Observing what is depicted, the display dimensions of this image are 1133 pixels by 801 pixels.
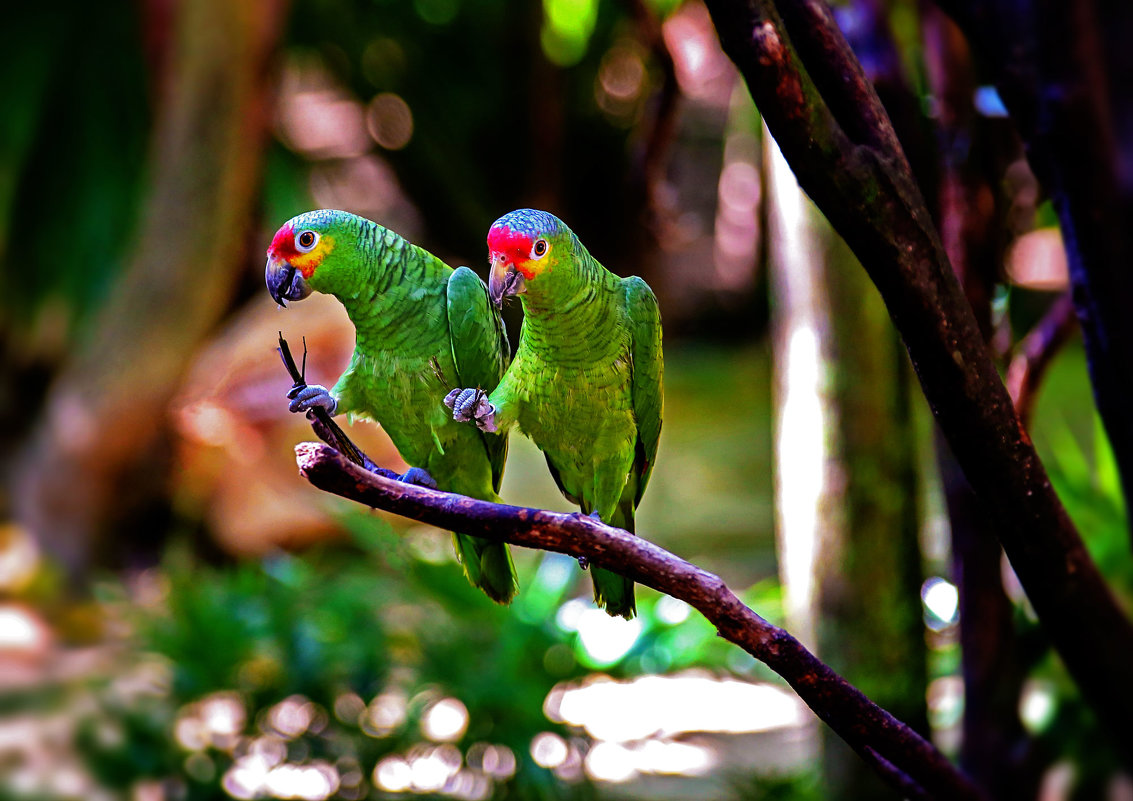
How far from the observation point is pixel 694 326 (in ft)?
18.5

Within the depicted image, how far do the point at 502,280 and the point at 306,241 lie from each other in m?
0.11

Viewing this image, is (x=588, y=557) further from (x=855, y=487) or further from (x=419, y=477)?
(x=855, y=487)

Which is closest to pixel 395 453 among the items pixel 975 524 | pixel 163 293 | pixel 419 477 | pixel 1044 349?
pixel 163 293

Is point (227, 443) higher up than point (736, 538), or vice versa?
point (227, 443)

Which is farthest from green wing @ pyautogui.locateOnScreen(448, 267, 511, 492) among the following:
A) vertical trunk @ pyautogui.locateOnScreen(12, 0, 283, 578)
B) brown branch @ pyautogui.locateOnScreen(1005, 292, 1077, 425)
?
vertical trunk @ pyautogui.locateOnScreen(12, 0, 283, 578)

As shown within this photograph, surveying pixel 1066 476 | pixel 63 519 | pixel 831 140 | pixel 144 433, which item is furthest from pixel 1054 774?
pixel 63 519

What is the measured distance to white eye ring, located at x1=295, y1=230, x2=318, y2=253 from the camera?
51 cm

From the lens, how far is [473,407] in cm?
50

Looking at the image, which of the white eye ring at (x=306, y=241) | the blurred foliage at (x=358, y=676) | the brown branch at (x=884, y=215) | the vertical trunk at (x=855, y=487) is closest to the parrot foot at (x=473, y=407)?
the white eye ring at (x=306, y=241)

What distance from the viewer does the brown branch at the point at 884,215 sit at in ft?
2.02

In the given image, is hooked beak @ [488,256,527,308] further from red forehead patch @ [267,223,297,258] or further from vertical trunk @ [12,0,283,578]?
vertical trunk @ [12,0,283,578]

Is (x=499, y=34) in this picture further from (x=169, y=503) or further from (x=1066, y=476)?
(x=1066, y=476)

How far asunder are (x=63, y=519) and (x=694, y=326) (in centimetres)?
340

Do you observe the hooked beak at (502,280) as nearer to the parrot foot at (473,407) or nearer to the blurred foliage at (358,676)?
the parrot foot at (473,407)
